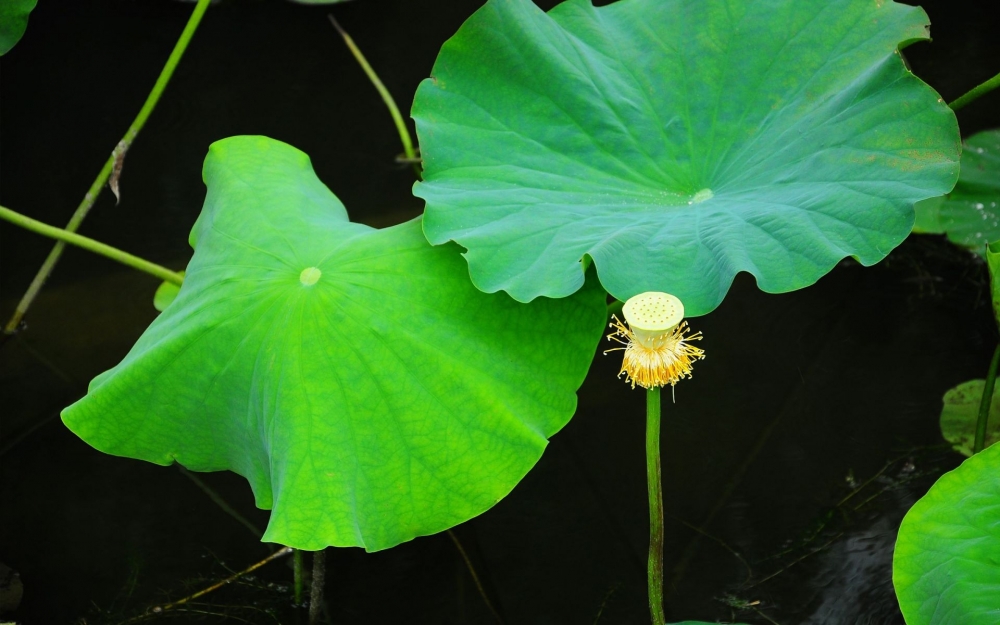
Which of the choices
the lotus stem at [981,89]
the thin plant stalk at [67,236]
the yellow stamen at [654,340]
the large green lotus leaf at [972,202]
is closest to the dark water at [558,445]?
the large green lotus leaf at [972,202]

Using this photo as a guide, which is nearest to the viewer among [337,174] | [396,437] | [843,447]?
[396,437]

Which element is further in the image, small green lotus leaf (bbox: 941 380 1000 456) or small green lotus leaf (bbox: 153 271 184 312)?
small green lotus leaf (bbox: 153 271 184 312)

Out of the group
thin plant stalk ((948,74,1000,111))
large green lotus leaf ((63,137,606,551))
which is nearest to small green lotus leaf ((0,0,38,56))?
large green lotus leaf ((63,137,606,551))

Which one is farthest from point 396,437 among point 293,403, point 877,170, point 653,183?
point 877,170

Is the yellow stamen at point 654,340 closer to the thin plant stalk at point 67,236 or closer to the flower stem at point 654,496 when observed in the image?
the flower stem at point 654,496

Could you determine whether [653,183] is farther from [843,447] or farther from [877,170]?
[843,447]

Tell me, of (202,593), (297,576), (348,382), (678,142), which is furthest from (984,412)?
(202,593)

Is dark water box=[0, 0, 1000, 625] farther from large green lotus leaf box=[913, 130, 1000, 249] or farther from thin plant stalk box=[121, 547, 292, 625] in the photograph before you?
large green lotus leaf box=[913, 130, 1000, 249]
